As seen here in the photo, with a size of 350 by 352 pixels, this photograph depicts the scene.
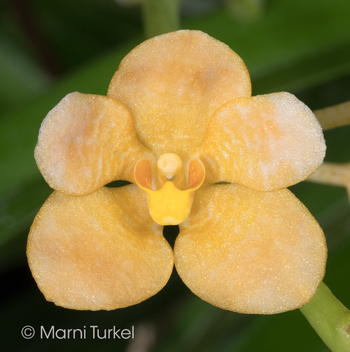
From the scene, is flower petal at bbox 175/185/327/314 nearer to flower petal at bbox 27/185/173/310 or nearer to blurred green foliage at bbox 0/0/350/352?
flower petal at bbox 27/185/173/310

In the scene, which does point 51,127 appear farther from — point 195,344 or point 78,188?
point 195,344

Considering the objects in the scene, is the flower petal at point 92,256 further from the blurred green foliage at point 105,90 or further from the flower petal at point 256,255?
the blurred green foliage at point 105,90

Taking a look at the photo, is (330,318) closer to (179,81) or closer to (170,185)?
(170,185)

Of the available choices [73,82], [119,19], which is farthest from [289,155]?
[119,19]

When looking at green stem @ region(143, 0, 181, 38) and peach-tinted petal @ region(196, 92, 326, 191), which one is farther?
green stem @ region(143, 0, 181, 38)

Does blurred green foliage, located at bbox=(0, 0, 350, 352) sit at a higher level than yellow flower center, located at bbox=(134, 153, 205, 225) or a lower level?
lower

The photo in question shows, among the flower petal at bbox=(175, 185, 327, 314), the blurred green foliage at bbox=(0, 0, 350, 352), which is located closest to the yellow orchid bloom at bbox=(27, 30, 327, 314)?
the flower petal at bbox=(175, 185, 327, 314)
